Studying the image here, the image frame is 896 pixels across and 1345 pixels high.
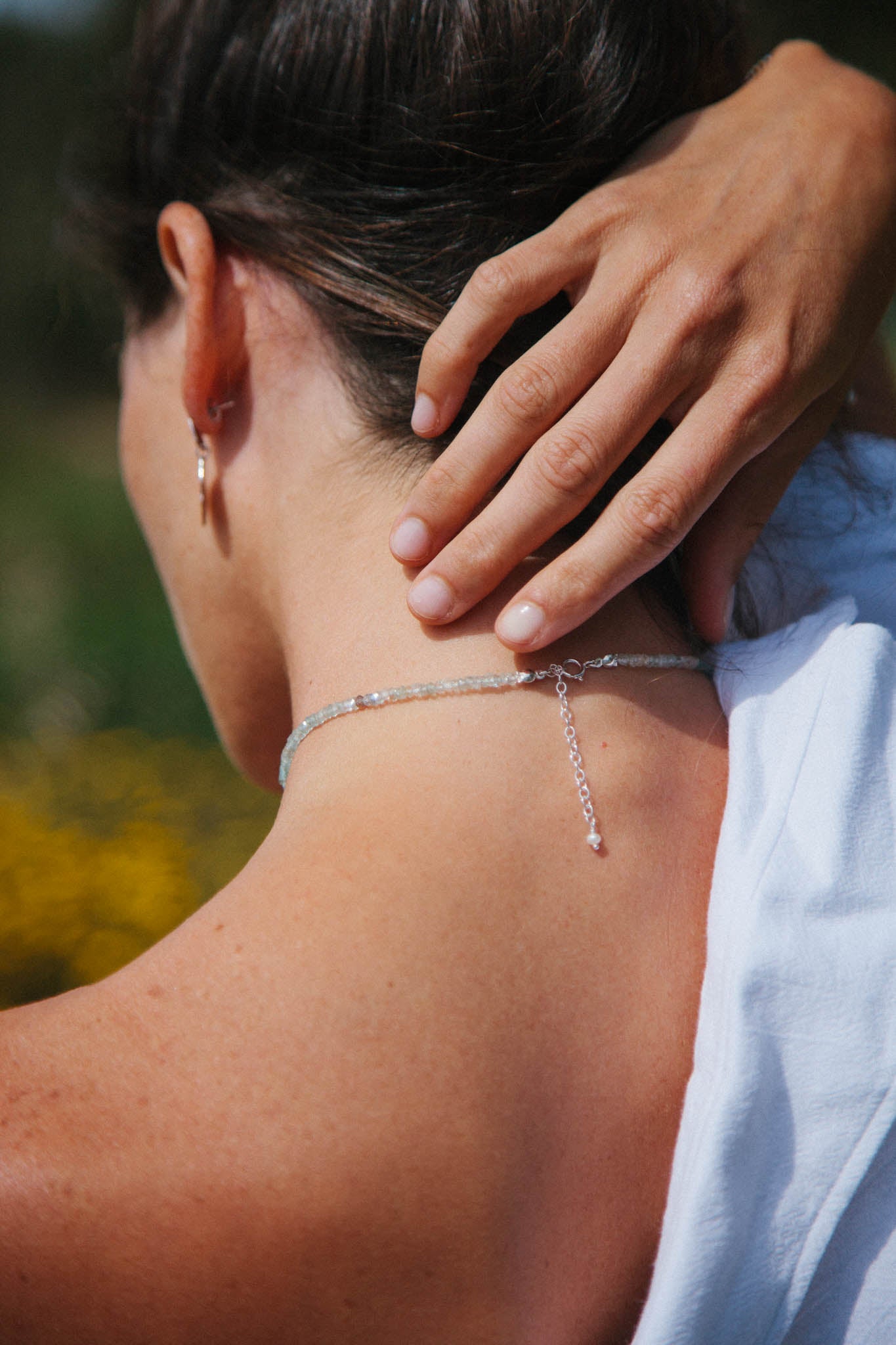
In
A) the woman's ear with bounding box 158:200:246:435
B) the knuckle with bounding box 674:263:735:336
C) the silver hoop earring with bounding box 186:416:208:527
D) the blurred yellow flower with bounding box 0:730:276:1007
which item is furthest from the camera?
the blurred yellow flower with bounding box 0:730:276:1007

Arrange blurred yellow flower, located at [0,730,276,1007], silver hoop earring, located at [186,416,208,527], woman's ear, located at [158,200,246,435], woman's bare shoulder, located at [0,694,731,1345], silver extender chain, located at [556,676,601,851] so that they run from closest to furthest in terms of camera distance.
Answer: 1. woman's bare shoulder, located at [0,694,731,1345]
2. silver extender chain, located at [556,676,601,851]
3. woman's ear, located at [158,200,246,435]
4. silver hoop earring, located at [186,416,208,527]
5. blurred yellow flower, located at [0,730,276,1007]

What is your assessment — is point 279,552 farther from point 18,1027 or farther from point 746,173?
point 746,173

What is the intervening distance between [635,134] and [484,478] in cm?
57

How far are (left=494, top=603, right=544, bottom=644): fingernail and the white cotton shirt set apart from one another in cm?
31

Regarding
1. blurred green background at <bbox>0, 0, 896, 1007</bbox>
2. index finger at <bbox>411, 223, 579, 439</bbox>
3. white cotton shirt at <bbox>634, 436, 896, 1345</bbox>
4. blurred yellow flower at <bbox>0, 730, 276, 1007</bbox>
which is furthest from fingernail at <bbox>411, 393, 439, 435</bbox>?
blurred yellow flower at <bbox>0, 730, 276, 1007</bbox>

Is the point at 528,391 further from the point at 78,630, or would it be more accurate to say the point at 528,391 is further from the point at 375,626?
the point at 78,630

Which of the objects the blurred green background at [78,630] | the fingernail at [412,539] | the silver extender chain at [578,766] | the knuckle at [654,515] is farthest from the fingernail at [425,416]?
the blurred green background at [78,630]

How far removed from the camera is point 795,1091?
1.05m

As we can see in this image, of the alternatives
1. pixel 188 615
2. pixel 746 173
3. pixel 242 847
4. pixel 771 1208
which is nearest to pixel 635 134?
pixel 746 173

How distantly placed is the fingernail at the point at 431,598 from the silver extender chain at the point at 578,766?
0.16 metres

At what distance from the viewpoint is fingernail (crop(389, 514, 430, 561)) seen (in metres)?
1.20

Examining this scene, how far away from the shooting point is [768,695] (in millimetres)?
1261

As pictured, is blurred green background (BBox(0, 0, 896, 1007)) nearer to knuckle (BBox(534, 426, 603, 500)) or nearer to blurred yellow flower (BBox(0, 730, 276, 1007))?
blurred yellow flower (BBox(0, 730, 276, 1007))

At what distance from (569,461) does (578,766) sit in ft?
1.15
